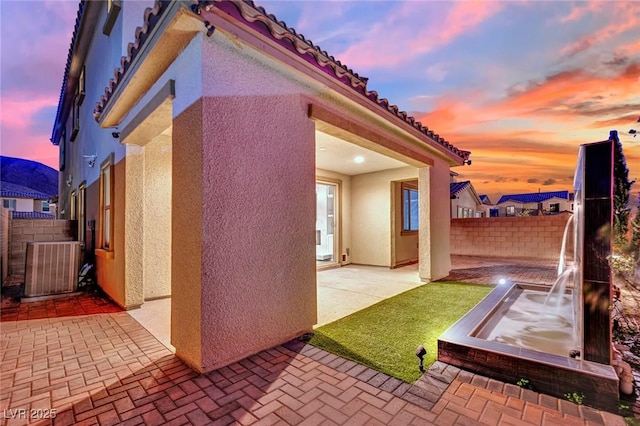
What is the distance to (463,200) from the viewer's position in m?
26.9

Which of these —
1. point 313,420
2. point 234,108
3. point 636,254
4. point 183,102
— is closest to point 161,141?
point 183,102

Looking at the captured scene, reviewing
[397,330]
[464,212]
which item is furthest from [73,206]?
[464,212]

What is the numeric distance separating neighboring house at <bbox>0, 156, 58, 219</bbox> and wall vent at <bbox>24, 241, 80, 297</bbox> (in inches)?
989

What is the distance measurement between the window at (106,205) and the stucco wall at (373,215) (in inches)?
323

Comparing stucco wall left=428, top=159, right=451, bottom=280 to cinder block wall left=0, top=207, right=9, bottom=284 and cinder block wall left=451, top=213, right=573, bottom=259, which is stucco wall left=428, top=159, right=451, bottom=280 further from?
cinder block wall left=0, top=207, right=9, bottom=284

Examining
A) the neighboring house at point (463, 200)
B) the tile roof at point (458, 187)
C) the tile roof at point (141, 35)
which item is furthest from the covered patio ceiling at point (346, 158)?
the tile roof at point (458, 187)

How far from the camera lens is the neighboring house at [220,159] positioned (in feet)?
10.4

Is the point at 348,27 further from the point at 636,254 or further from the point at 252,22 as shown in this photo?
the point at 636,254

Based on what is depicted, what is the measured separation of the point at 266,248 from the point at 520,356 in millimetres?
3125

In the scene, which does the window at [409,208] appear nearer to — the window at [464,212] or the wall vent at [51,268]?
the wall vent at [51,268]

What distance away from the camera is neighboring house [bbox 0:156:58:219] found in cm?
2395

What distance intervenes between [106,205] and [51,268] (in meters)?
1.85

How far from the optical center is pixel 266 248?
3723mm

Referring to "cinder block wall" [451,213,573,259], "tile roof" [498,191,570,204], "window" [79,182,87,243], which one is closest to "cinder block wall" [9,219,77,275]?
"window" [79,182,87,243]
